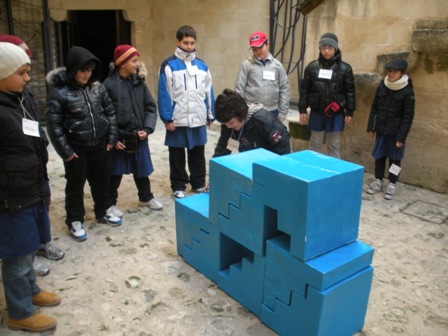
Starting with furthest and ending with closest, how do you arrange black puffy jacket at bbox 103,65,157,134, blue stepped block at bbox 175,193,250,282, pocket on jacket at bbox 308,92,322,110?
pocket on jacket at bbox 308,92,322,110
black puffy jacket at bbox 103,65,157,134
blue stepped block at bbox 175,193,250,282

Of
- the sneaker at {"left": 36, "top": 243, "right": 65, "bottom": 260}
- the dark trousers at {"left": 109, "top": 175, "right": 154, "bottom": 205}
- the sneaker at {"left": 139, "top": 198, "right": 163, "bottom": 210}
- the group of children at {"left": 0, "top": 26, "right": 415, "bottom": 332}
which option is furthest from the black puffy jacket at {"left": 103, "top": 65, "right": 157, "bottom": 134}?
the sneaker at {"left": 36, "top": 243, "right": 65, "bottom": 260}

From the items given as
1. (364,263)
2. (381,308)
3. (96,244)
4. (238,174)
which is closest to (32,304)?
(96,244)

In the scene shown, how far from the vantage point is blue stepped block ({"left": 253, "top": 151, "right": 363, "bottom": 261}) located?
2.28 m

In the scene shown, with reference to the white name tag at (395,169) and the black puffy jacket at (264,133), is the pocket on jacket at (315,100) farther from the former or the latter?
the black puffy jacket at (264,133)

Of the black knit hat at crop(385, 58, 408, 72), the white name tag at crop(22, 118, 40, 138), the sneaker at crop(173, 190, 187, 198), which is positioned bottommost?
the sneaker at crop(173, 190, 187, 198)

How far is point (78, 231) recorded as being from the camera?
3.66m

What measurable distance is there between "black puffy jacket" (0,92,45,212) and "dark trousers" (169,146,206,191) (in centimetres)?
201

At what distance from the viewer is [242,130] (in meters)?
3.45

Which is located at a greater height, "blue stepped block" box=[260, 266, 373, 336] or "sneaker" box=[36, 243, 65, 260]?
"blue stepped block" box=[260, 266, 373, 336]

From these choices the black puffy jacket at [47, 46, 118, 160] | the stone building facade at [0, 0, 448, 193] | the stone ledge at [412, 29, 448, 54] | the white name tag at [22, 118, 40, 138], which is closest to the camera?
the white name tag at [22, 118, 40, 138]

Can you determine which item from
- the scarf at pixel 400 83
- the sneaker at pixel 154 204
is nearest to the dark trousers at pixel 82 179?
the sneaker at pixel 154 204

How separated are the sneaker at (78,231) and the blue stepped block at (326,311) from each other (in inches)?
67.9

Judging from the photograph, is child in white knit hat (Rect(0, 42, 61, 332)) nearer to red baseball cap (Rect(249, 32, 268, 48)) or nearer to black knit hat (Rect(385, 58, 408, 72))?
red baseball cap (Rect(249, 32, 268, 48))

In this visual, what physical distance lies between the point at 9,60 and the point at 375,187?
146 inches
